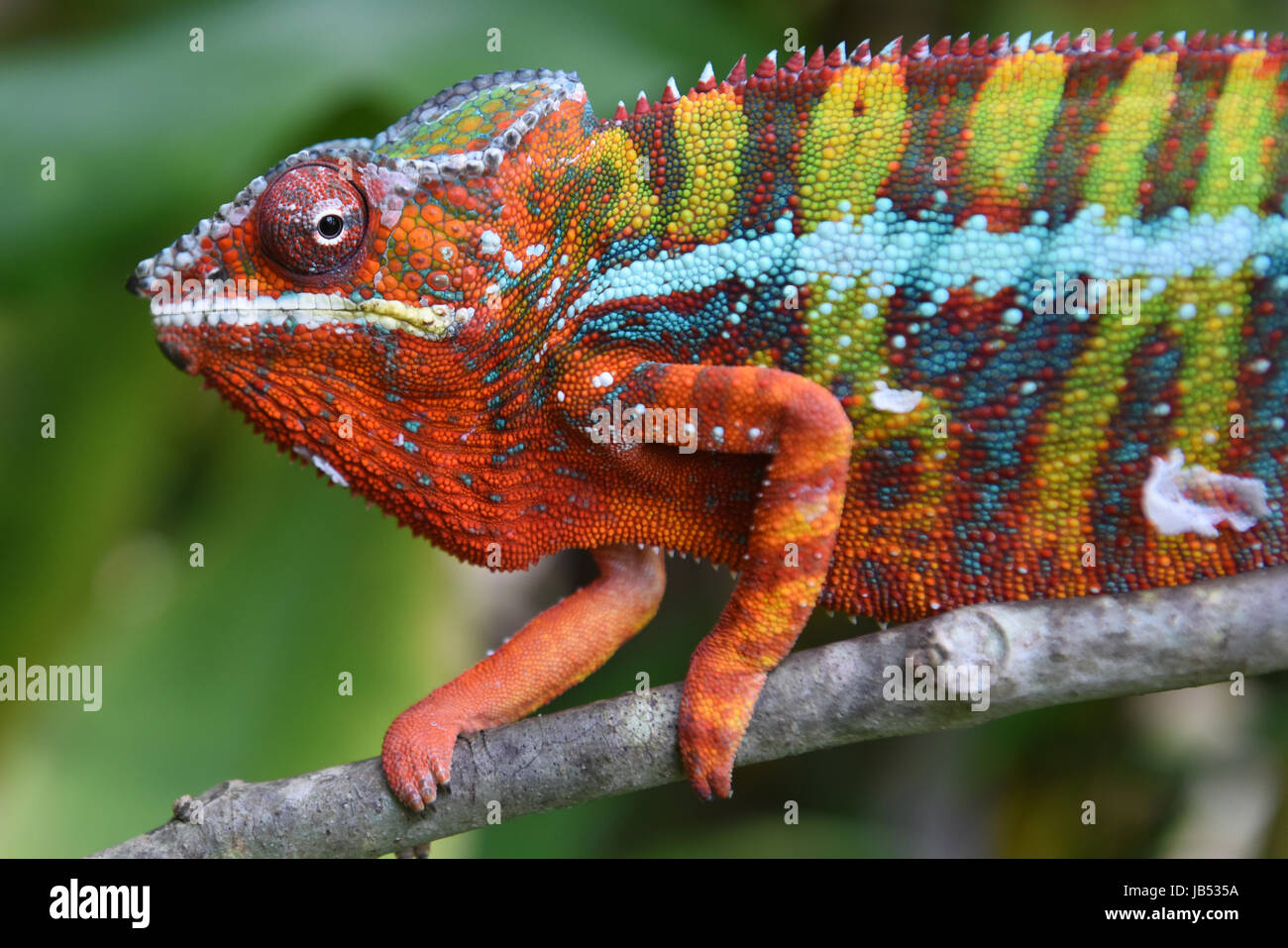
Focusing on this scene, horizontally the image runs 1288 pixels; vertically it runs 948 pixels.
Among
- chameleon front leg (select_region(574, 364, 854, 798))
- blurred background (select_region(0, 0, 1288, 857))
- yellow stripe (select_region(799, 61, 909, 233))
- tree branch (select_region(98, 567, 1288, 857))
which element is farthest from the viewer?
blurred background (select_region(0, 0, 1288, 857))

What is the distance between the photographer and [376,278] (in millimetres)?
2232

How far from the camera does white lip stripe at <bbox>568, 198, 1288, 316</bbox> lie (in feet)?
7.16

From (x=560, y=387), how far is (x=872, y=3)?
2.64m

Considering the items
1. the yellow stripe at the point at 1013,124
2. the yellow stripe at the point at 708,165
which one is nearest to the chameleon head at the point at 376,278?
the yellow stripe at the point at 708,165

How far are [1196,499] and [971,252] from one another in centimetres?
61

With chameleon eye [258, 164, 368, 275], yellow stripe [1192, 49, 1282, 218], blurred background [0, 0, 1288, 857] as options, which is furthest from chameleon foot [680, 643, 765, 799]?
blurred background [0, 0, 1288, 857]

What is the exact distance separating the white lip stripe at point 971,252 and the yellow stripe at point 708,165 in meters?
0.05

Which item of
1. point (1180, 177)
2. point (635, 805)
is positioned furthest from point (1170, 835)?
point (1180, 177)

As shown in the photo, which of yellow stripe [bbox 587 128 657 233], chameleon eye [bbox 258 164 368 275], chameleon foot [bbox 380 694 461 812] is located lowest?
chameleon foot [bbox 380 694 461 812]

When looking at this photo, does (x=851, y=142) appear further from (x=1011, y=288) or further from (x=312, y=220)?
(x=312, y=220)

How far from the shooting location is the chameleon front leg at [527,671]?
91.9 inches

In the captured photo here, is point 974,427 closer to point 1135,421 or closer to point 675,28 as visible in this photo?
point 1135,421

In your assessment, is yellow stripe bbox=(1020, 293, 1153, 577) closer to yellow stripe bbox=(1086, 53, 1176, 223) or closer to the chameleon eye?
yellow stripe bbox=(1086, 53, 1176, 223)

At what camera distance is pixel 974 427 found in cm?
228
